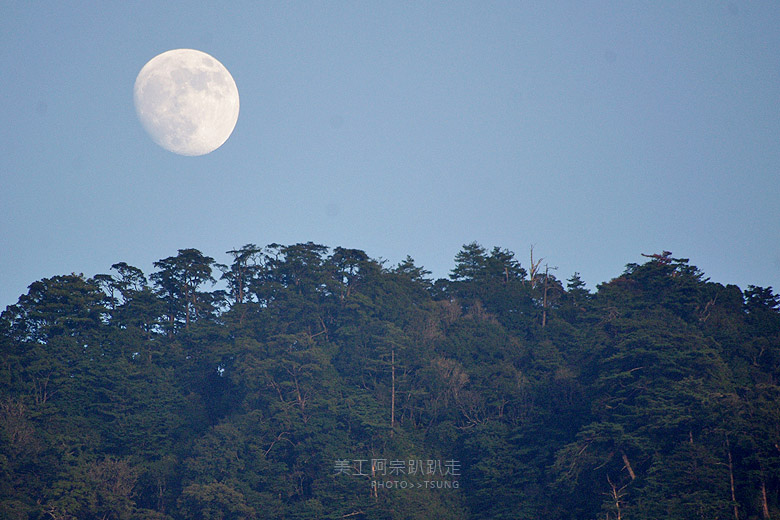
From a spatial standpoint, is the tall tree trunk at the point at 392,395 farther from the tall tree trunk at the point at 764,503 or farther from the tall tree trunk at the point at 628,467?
the tall tree trunk at the point at 764,503

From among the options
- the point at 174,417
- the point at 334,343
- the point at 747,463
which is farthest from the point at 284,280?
the point at 747,463

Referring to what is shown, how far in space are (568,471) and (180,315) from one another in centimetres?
1769

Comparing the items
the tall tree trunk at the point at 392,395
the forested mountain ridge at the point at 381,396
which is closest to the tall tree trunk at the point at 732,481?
the forested mountain ridge at the point at 381,396

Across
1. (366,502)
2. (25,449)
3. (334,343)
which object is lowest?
(366,502)

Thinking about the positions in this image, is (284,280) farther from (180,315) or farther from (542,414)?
(542,414)

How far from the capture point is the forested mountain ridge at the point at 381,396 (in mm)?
24297

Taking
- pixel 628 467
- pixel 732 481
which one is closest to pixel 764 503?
pixel 732 481

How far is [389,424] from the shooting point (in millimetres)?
28797

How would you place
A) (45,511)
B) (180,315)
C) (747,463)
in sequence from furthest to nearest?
1. (180,315)
2. (45,511)
3. (747,463)

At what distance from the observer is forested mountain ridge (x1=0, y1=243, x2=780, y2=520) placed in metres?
24.3

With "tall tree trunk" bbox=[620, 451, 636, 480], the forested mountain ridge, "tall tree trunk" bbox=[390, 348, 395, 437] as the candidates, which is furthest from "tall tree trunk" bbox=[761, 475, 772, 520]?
"tall tree trunk" bbox=[390, 348, 395, 437]

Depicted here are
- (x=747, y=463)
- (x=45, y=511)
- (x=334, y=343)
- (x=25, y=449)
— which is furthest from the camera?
(x=334, y=343)

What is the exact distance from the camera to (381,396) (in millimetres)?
30109

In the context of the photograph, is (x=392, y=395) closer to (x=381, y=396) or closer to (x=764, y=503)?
(x=381, y=396)
